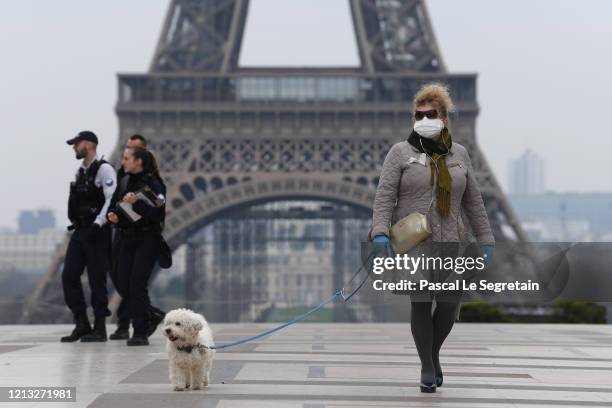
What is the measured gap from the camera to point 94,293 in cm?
1368

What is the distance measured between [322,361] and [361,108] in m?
43.0

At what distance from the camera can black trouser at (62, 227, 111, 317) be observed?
531 inches

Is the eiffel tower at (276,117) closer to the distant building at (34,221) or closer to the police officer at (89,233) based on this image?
the police officer at (89,233)

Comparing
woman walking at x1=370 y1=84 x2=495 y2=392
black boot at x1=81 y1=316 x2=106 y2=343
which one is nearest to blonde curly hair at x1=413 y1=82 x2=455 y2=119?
woman walking at x1=370 y1=84 x2=495 y2=392

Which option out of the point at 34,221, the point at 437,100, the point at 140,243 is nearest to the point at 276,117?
the point at 140,243

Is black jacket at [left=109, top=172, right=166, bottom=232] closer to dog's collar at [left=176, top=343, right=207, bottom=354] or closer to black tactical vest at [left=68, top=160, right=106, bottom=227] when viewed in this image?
black tactical vest at [left=68, top=160, right=106, bottom=227]

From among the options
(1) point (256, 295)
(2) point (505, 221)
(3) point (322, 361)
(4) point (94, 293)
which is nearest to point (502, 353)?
(3) point (322, 361)

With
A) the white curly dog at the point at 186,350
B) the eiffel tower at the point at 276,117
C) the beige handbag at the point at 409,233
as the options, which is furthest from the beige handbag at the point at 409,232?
the eiffel tower at the point at 276,117

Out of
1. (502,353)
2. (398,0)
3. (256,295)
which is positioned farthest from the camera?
(256,295)

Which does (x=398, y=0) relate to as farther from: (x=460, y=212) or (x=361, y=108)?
(x=460, y=212)

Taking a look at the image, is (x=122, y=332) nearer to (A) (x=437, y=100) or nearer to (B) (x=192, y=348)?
(B) (x=192, y=348)

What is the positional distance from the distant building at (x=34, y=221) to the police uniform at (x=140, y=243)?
547 feet

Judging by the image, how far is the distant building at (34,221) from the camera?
179500 millimetres

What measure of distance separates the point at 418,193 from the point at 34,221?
178m
